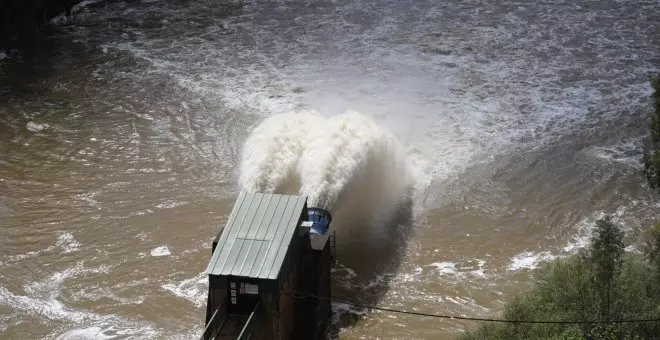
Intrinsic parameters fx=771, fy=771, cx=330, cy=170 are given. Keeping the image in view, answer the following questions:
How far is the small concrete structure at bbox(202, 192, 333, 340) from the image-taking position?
1836 cm

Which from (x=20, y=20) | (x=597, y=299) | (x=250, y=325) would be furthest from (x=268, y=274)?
(x=20, y=20)

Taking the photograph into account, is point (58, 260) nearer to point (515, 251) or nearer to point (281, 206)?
point (281, 206)

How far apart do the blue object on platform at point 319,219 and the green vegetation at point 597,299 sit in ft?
18.5

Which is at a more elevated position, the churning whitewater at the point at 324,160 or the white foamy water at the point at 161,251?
the churning whitewater at the point at 324,160

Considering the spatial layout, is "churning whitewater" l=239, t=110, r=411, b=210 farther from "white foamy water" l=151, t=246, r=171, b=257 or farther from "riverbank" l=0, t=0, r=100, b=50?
"riverbank" l=0, t=0, r=100, b=50

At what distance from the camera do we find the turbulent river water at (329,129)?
23844 mm

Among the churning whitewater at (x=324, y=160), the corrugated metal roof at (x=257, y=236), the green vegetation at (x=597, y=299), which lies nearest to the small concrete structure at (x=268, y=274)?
the corrugated metal roof at (x=257, y=236)

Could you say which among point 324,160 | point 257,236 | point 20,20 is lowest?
point 20,20

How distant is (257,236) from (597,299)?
27.2 feet

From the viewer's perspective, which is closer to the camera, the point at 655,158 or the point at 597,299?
the point at 597,299

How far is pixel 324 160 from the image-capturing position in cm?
2608

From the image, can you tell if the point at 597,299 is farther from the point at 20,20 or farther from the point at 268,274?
the point at 20,20

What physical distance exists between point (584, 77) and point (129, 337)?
2757 centimetres

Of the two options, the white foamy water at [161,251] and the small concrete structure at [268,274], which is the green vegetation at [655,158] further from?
the white foamy water at [161,251]
